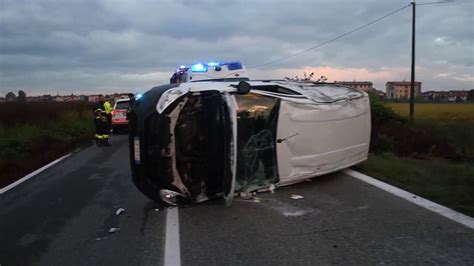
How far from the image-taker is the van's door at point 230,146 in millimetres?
6043

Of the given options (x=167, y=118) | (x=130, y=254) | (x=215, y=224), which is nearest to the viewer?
(x=130, y=254)

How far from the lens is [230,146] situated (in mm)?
6059

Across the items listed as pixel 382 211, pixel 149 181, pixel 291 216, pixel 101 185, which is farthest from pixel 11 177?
pixel 382 211

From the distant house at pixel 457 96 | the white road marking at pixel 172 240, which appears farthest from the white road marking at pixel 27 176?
the distant house at pixel 457 96

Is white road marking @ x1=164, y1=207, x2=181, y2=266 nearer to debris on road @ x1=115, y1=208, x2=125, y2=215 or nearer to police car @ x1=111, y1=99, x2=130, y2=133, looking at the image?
debris on road @ x1=115, y1=208, x2=125, y2=215

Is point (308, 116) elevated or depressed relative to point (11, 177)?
elevated

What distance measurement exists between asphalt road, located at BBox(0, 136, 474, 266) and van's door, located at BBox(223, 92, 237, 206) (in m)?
0.36

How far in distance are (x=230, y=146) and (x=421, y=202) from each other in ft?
8.41

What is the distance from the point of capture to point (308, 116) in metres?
7.14

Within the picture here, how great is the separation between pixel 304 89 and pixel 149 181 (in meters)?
2.87

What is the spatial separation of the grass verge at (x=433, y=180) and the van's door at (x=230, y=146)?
265cm

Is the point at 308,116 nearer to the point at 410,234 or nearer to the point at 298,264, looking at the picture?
the point at 410,234

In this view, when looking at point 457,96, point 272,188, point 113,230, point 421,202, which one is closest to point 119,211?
point 113,230

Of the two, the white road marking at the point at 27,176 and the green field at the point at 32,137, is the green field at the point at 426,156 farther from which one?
the green field at the point at 32,137
